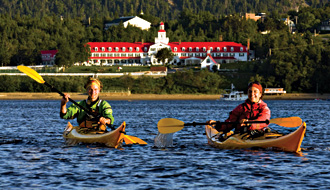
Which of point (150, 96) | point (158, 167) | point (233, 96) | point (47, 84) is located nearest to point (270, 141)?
point (158, 167)

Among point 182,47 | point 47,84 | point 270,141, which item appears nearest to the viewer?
point 270,141

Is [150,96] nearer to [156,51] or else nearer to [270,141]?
[156,51]

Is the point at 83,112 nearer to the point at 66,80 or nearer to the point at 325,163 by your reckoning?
the point at 325,163

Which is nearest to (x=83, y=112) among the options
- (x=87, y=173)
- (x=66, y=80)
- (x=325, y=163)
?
(x=87, y=173)

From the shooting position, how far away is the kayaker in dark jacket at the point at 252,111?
2320 centimetres

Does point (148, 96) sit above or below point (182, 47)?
below

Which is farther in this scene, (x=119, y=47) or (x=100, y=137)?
(x=119, y=47)

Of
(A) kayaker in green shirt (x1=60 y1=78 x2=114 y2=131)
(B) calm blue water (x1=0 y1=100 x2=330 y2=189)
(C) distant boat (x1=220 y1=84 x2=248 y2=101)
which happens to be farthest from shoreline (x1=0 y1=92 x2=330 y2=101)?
(A) kayaker in green shirt (x1=60 y1=78 x2=114 y2=131)

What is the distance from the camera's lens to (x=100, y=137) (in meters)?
24.4

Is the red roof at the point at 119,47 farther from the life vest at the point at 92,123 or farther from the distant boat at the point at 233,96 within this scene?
the life vest at the point at 92,123

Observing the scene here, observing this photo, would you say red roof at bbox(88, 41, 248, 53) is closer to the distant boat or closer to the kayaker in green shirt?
the distant boat

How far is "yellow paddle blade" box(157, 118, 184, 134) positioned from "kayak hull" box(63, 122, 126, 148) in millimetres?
1730

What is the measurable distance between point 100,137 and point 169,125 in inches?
121

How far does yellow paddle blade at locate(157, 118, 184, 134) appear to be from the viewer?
1006 inches
